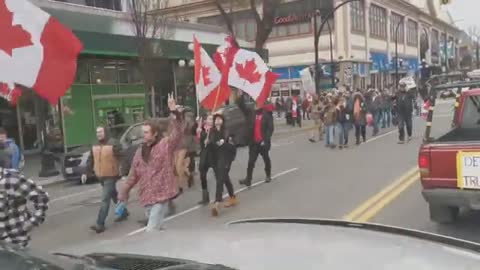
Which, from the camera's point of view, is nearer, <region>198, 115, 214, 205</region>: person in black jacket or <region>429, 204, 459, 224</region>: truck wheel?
<region>429, 204, 459, 224</region>: truck wheel

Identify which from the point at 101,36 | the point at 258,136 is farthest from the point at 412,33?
the point at 258,136

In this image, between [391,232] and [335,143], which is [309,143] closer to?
[335,143]

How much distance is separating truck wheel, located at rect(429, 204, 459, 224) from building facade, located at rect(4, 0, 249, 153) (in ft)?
41.5

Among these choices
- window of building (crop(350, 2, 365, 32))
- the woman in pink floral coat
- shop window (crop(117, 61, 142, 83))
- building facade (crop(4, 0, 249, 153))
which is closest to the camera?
the woman in pink floral coat

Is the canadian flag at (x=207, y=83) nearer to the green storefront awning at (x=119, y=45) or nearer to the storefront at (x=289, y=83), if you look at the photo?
the green storefront awning at (x=119, y=45)

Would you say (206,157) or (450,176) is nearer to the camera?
(450,176)

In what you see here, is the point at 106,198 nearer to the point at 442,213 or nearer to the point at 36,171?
the point at 442,213

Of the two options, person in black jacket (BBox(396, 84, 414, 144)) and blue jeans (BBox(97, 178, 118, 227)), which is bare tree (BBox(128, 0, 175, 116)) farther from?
blue jeans (BBox(97, 178, 118, 227))

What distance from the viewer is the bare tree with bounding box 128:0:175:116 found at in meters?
21.2

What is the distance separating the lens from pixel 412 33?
74.8 m

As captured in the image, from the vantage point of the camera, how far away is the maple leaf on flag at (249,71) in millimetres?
13031

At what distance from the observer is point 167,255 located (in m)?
2.44

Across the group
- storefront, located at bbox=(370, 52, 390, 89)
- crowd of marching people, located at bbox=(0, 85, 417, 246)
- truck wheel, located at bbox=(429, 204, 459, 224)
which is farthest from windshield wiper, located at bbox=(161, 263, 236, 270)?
storefront, located at bbox=(370, 52, 390, 89)

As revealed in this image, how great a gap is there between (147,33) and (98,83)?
9.73ft
